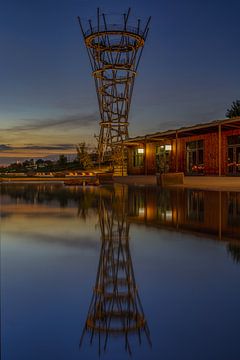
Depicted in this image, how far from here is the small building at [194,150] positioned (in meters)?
24.0

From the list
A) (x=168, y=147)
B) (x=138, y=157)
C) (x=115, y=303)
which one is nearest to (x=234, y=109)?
(x=138, y=157)

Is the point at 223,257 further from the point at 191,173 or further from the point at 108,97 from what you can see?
the point at 108,97

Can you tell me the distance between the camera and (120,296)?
9.80ft

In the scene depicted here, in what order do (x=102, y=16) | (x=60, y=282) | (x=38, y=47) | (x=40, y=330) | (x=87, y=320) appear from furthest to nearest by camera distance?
(x=102, y=16) → (x=38, y=47) → (x=60, y=282) → (x=87, y=320) → (x=40, y=330)

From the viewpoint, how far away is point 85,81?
3612cm

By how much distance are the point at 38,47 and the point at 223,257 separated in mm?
25426

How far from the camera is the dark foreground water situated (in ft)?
7.12

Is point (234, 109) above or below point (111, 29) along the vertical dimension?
below

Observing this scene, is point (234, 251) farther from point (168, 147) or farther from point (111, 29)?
point (111, 29)

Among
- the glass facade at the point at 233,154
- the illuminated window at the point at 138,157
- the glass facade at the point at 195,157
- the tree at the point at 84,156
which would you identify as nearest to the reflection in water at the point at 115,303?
the glass facade at the point at 233,154

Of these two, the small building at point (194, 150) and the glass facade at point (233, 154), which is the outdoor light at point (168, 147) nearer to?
the small building at point (194, 150)

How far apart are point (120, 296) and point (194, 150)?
25.9 meters

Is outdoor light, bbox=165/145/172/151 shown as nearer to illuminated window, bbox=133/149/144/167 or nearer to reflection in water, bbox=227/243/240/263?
illuminated window, bbox=133/149/144/167

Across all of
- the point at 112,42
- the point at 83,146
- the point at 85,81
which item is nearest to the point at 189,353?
the point at 112,42
